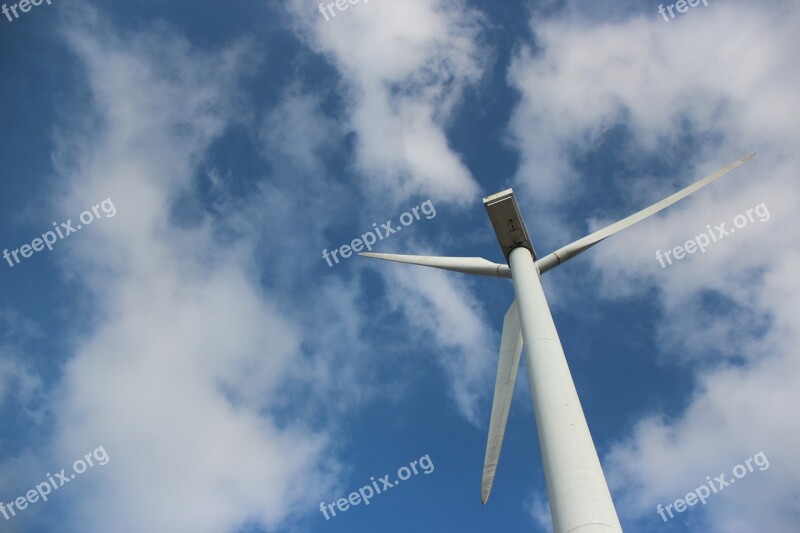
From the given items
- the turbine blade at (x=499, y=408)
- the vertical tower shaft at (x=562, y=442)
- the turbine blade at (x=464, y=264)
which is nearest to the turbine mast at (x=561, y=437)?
the vertical tower shaft at (x=562, y=442)

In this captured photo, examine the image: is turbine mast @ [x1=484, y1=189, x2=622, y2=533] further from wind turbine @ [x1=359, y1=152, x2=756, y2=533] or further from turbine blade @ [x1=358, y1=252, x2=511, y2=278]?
turbine blade @ [x1=358, y1=252, x2=511, y2=278]

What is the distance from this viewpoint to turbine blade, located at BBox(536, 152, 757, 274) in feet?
81.2

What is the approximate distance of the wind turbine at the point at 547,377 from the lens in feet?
35.7

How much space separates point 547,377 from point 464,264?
1319 cm

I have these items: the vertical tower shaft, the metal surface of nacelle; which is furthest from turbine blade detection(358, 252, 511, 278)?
the vertical tower shaft

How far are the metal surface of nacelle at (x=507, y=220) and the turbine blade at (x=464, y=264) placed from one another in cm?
166

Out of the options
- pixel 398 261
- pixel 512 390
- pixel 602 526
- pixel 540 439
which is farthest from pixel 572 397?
pixel 398 261

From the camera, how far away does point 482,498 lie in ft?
70.6

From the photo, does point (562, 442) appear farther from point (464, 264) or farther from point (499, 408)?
point (464, 264)

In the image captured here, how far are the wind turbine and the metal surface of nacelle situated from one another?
5 centimetres

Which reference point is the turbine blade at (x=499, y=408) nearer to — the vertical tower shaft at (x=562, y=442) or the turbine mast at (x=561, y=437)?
the turbine mast at (x=561, y=437)

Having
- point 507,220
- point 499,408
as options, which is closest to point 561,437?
point 499,408

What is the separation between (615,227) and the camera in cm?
2523

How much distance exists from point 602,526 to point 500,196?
16.1 metres
